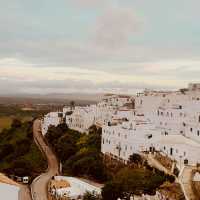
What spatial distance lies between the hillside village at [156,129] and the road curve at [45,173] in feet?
15.1

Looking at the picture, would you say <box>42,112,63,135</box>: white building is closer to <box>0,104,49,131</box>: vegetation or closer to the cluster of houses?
the cluster of houses

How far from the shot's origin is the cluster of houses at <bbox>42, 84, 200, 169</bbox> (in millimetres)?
30381

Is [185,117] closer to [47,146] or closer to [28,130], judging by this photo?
[47,146]

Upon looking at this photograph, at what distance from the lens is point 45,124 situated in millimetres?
60656

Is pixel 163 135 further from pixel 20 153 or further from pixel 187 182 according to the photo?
pixel 20 153

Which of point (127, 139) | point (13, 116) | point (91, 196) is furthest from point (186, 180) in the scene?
point (13, 116)

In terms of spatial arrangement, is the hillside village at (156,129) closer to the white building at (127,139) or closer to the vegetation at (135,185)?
the white building at (127,139)

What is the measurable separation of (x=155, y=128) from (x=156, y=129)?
1.95 ft

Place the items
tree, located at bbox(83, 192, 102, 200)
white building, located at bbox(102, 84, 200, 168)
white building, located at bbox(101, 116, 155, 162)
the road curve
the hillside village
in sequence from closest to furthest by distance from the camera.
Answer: tree, located at bbox(83, 192, 102, 200)
white building, located at bbox(102, 84, 200, 168)
the hillside village
the road curve
white building, located at bbox(101, 116, 155, 162)

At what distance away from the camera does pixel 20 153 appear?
51938 mm

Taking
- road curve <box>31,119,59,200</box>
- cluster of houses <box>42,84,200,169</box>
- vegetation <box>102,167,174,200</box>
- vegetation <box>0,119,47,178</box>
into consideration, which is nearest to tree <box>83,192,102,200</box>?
vegetation <box>102,167,174,200</box>

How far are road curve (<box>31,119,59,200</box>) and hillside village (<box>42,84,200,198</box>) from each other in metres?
4.60

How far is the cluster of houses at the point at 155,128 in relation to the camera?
3038 centimetres

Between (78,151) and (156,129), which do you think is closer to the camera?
(156,129)
